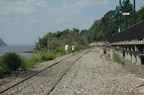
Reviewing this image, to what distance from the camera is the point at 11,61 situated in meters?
18.0

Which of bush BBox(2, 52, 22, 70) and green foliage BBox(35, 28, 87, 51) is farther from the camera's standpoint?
green foliage BBox(35, 28, 87, 51)

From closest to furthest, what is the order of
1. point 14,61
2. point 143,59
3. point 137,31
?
point 14,61
point 137,31
point 143,59

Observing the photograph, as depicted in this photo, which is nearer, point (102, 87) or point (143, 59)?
point (102, 87)

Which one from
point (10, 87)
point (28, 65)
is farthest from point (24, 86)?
point (28, 65)

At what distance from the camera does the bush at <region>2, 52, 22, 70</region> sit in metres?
17.9

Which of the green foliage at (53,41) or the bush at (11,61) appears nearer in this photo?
the bush at (11,61)

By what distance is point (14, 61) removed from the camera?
18266mm

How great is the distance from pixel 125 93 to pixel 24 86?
167 inches

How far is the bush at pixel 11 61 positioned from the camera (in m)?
17.9

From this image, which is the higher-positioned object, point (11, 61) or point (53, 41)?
point (53, 41)

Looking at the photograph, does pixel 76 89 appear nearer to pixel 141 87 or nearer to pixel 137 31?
pixel 141 87

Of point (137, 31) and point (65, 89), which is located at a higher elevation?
point (137, 31)

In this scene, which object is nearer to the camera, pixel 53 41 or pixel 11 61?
pixel 11 61

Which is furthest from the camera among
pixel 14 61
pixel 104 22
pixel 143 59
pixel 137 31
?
pixel 104 22
